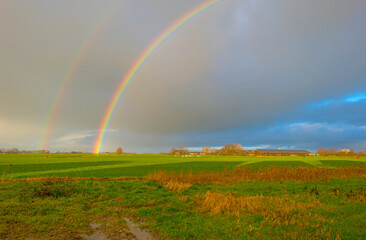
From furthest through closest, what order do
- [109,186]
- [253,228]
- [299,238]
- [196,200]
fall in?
[109,186], [196,200], [253,228], [299,238]

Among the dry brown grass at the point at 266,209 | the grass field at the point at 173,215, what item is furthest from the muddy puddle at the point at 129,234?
the dry brown grass at the point at 266,209

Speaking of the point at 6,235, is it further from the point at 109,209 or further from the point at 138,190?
the point at 138,190

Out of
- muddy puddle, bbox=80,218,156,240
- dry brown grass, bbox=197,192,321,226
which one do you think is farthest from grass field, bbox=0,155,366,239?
muddy puddle, bbox=80,218,156,240

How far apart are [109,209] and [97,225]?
2.96 meters

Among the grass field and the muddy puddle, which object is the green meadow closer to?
the grass field

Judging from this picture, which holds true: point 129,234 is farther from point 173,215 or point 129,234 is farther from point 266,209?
point 266,209

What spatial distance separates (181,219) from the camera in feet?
38.0

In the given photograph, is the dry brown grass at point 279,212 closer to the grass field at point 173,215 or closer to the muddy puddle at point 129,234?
the grass field at point 173,215

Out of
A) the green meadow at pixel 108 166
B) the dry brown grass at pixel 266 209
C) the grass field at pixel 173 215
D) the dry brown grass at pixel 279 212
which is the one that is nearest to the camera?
the dry brown grass at pixel 279 212

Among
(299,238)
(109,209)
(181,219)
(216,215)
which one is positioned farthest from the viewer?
(109,209)

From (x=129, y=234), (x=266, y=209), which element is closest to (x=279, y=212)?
(x=266, y=209)

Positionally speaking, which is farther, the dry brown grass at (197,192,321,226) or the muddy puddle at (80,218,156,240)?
the dry brown grass at (197,192,321,226)

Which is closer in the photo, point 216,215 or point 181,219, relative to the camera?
point 181,219

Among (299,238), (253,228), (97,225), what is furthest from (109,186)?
(299,238)
